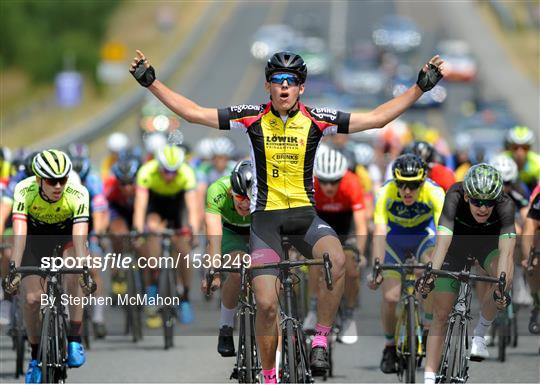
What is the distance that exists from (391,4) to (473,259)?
74614 mm

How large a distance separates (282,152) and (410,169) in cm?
Result: 229

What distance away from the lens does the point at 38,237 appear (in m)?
11.6

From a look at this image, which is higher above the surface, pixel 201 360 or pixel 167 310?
pixel 167 310

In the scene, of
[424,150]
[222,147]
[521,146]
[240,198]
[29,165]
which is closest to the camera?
[240,198]

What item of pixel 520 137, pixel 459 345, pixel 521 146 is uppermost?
pixel 520 137

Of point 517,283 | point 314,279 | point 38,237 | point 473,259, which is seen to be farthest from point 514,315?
point 38,237

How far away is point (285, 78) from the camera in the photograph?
998cm

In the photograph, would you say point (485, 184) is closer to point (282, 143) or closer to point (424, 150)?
point (282, 143)

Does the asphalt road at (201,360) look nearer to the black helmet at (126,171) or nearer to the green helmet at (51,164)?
the black helmet at (126,171)

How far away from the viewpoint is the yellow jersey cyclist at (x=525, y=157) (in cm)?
1666

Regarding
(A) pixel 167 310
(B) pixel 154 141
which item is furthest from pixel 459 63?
(A) pixel 167 310

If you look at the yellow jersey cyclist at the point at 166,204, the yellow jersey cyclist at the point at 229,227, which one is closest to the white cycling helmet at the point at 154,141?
the yellow jersey cyclist at the point at 166,204

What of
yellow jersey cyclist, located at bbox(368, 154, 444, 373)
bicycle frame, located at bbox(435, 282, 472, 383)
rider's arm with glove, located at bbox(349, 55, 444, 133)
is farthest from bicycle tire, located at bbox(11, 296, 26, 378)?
rider's arm with glove, located at bbox(349, 55, 444, 133)

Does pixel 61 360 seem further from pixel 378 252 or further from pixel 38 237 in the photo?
pixel 378 252
